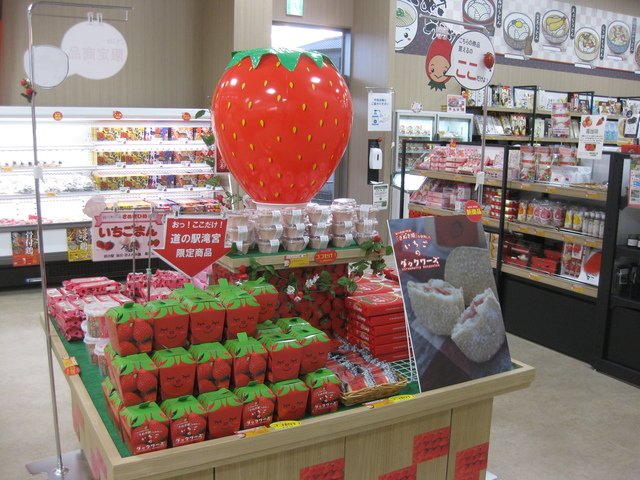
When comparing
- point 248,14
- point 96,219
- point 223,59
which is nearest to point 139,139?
point 223,59

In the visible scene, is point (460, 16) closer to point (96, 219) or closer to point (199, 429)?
point (96, 219)

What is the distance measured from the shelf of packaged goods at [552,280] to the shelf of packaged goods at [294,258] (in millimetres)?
2823

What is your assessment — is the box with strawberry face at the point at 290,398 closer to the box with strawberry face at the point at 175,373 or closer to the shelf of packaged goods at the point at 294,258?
the box with strawberry face at the point at 175,373

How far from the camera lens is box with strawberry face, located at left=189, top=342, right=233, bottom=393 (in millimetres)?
1909

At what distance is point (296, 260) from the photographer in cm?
256

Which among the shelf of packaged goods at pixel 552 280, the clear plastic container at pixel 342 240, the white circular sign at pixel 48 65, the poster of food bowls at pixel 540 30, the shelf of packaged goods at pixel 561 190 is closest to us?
the white circular sign at pixel 48 65

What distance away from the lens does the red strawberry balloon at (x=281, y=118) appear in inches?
86.8

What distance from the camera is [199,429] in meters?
1.81

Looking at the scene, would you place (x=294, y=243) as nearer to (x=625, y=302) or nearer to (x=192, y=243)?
(x=192, y=243)

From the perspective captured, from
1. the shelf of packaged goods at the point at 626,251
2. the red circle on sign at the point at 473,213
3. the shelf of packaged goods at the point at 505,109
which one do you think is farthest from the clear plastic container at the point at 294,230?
the shelf of packaged goods at the point at 505,109

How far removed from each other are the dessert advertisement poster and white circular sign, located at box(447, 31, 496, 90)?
1.34 m

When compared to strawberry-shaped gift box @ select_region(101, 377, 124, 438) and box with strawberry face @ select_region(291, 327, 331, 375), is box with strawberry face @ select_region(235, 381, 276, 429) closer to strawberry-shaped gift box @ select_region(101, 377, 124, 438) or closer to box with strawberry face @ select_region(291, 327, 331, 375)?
box with strawberry face @ select_region(291, 327, 331, 375)

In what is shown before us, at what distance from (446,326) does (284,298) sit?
0.69 meters

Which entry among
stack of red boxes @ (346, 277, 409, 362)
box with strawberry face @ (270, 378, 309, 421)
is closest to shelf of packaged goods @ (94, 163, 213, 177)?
stack of red boxes @ (346, 277, 409, 362)
